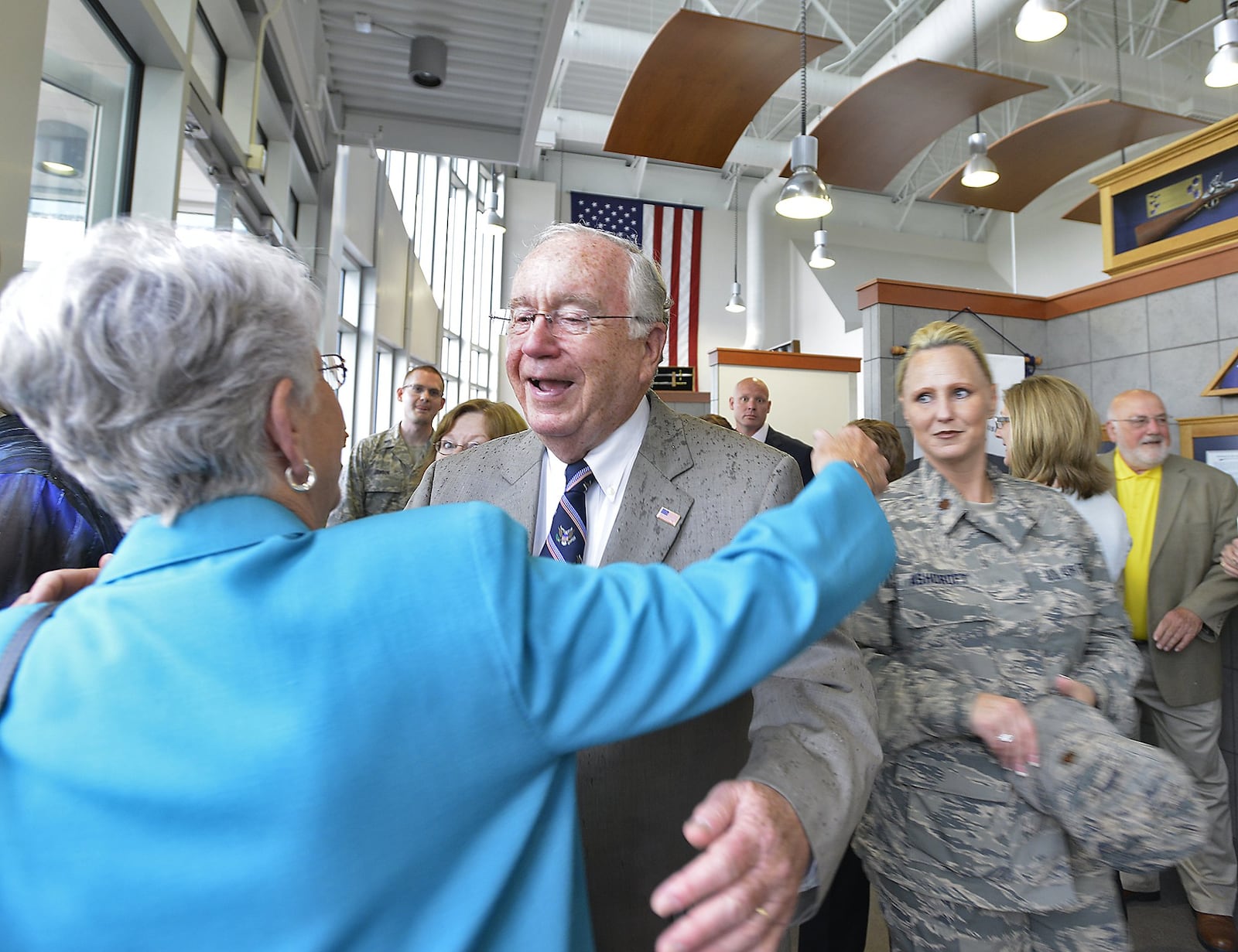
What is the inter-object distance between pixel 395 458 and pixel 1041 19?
6.15 metres

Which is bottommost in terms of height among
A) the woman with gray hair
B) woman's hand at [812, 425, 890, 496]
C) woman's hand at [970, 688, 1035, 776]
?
woman's hand at [970, 688, 1035, 776]

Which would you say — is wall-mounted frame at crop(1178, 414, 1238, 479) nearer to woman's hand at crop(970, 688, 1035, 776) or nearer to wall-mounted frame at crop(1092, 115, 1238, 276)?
wall-mounted frame at crop(1092, 115, 1238, 276)

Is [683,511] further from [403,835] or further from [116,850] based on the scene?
[116,850]

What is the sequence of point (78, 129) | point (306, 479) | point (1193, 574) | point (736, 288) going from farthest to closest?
point (736, 288)
point (1193, 574)
point (78, 129)
point (306, 479)

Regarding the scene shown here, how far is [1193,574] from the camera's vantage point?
329cm

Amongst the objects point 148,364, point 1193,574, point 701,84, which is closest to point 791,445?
point 1193,574

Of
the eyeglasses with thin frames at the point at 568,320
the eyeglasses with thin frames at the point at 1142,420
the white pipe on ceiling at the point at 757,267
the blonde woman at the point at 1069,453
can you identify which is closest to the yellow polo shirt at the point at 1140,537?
the eyeglasses with thin frames at the point at 1142,420

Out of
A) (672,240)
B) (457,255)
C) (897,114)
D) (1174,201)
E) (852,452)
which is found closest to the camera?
(852,452)

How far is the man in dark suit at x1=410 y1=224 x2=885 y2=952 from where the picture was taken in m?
0.95

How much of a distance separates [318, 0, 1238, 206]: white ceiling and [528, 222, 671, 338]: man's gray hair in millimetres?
3171

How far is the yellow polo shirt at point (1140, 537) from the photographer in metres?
3.36

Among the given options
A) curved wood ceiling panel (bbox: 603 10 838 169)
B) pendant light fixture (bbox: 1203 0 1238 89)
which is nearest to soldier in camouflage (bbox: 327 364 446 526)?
curved wood ceiling panel (bbox: 603 10 838 169)

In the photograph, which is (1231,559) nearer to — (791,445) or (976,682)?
(976,682)

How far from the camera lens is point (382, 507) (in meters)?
3.92
